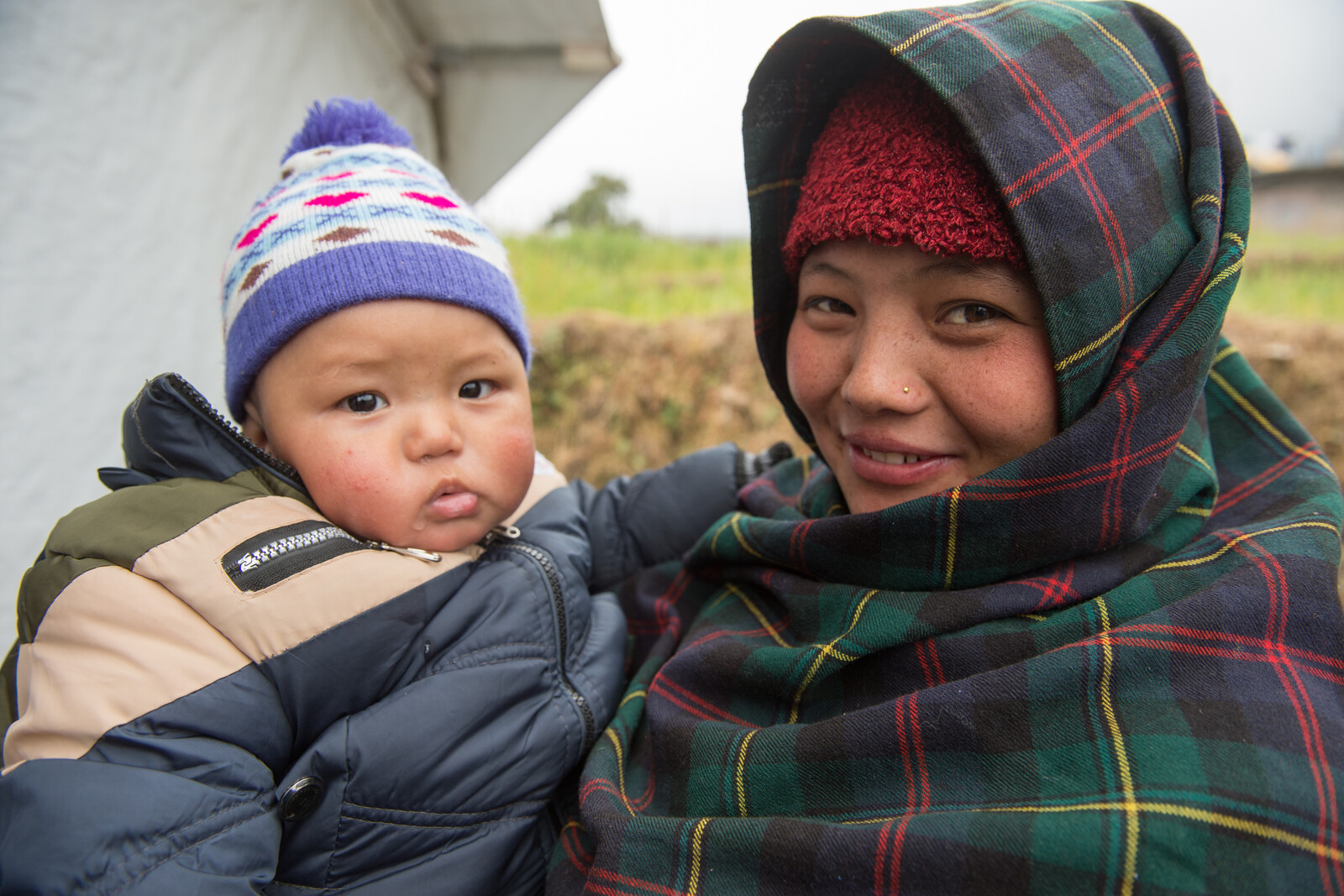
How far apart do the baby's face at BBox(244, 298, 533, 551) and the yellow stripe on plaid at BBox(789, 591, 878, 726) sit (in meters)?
0.66

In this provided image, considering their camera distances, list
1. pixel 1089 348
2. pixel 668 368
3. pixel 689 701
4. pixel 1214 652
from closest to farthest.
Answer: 1. pixel 1214 652
2. pixel 1089 348
3. pixel 689 701
4. pixel 668 368

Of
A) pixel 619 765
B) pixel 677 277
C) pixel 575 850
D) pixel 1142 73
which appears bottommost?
pixel 575 850

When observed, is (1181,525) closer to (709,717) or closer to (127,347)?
(709,717)

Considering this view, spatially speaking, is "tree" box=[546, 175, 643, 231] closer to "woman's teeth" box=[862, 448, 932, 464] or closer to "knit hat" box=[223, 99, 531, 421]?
"knit hat" box=[223, 99, 531, 421]

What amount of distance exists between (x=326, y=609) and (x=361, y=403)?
39 cm

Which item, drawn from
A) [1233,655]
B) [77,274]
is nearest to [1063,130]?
[1233,655]

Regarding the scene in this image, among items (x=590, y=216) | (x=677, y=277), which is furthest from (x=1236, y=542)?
(x=590, y=216)

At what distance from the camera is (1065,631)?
3.43 ft

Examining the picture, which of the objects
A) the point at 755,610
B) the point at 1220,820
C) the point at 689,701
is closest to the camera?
the point at 1220,820

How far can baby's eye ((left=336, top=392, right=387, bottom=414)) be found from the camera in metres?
1.37

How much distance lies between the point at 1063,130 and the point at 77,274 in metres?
2.21

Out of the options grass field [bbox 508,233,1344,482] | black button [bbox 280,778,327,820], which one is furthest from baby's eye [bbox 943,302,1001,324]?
grass field [bbox 508,233,1344,482]

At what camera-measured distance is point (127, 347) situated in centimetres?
209

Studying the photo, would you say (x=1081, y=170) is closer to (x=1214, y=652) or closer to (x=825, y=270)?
(x=825, y=270)
